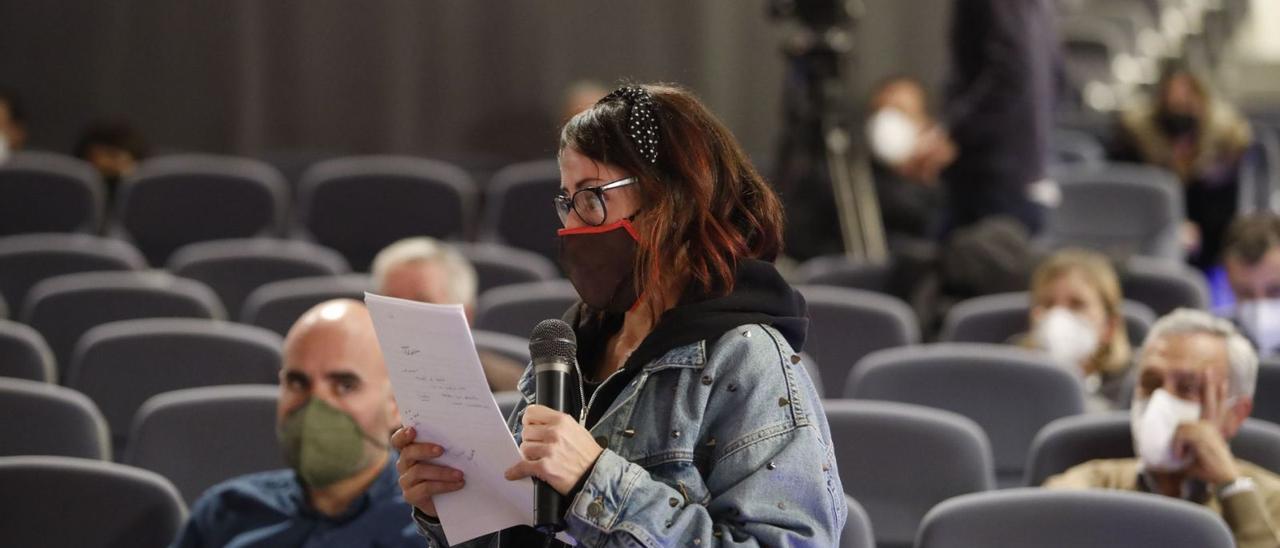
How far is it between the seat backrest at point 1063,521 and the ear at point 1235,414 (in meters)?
0.49

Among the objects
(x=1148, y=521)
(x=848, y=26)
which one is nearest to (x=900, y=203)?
(x=848, y=26)

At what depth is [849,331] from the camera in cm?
466

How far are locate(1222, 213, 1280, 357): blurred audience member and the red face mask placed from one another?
355 cm

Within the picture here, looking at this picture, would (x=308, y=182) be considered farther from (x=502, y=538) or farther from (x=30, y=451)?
(x=502, y=538)

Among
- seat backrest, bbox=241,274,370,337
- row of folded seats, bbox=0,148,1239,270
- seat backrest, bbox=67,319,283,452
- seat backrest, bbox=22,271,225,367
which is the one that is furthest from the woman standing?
row of folded seats, bbox=0,148,1239,270

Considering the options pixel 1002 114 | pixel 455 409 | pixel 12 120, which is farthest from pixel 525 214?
pixel 455 409

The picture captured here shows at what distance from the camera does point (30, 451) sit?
340cm

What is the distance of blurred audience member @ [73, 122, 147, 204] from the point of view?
730cm

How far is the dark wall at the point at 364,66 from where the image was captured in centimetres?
841

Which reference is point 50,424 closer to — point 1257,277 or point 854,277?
point 854,277

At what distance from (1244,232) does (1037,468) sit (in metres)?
1.84

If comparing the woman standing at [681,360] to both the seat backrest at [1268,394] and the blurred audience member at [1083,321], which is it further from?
the blurred audience member at [1083,321]

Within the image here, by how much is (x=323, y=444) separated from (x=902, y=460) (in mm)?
1276

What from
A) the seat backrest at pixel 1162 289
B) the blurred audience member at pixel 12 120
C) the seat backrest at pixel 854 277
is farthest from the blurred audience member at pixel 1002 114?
the blurred audience member at pixel 12 120
